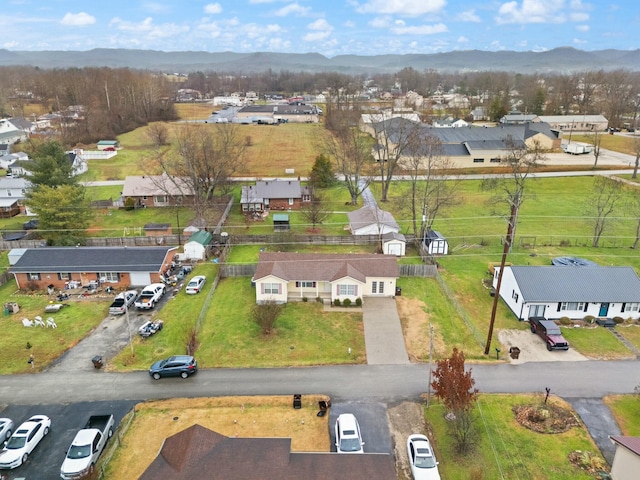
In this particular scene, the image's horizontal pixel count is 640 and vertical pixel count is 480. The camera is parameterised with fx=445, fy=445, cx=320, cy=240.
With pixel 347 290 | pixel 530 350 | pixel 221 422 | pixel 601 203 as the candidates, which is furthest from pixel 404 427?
pixel 601 203

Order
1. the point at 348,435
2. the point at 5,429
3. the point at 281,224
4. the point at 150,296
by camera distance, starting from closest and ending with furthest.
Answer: the point at 348,435
the point at 5,429
the point at 150,296
the point at 281,224

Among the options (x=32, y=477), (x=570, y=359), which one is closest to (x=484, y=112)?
(x=570, y=359)

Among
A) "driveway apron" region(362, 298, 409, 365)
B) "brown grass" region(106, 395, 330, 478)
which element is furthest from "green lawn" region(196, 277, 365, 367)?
"brown grass" region(106, 395, 330, 478)

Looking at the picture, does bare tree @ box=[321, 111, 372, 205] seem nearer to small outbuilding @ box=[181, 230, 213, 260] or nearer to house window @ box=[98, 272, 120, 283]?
small outbuilding @ box=[181, 230, 213, 260]

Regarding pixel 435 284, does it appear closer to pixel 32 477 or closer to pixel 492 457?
pixel 492 457

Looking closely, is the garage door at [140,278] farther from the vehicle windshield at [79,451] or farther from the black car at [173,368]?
the vehicle windshield at [79,451]

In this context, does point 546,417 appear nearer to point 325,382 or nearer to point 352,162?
point 325,382
